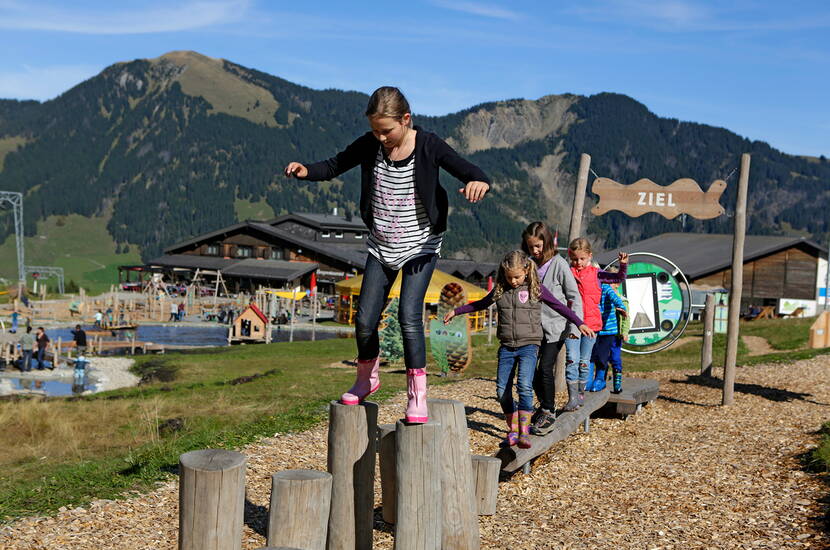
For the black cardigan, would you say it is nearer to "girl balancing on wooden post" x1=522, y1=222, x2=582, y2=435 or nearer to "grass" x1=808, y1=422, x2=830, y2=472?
"girl balancing on wooden post" x1=522, y1=222, x2=582, y2=435

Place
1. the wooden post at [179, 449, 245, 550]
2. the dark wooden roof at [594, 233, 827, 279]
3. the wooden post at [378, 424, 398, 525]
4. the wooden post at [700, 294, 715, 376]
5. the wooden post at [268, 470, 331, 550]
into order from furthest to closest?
1. the dark wooden roof at [594, 233, 827, 279]
2. the wooden post at [700, 294, 715, 376]
3. the wooden post at [378, 424, 398, 525]
4. the wooden post at [268, 470, 331, 550]
5. the wooden post at [179, 449, 245, 550]

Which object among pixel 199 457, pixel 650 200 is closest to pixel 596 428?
pixel 650 200

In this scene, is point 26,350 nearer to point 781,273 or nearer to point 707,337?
point 707,337

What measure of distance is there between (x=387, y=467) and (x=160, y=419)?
8646 mm

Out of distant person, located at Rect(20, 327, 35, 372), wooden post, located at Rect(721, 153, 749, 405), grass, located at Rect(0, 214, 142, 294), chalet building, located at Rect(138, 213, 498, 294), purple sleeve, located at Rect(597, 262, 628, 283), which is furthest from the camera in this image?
grass, located at Rect(0, 214, 142, 294)

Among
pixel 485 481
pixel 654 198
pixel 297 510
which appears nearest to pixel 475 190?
pixel 297 510

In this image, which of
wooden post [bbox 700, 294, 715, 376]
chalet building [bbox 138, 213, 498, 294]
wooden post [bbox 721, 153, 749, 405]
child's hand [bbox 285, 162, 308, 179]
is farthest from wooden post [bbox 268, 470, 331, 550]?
chalet building [bbox 138, 213, 498, 294]

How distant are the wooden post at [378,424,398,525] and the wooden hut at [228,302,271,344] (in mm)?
33280

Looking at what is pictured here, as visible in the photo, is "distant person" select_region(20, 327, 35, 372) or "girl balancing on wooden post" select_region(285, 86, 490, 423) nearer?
"girl balancing on wooden post" select_region(285, 86, 490, 423)

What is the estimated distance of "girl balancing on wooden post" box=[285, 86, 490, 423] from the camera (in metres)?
5.46

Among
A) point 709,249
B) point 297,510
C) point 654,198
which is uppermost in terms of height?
point 709,249

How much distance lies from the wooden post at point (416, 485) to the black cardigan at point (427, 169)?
1.39 meters

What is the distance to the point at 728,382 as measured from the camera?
12820 millimetres

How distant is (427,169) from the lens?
5.52m
